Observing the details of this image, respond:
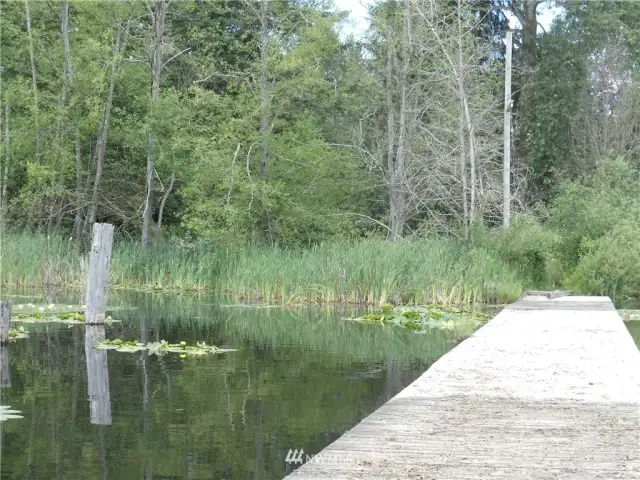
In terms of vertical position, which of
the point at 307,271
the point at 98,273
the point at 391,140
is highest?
the point at 391,140

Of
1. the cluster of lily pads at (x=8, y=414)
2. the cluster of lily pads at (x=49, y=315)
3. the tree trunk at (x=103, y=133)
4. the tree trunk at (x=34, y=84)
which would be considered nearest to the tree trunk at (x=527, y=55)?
the tree trunk at (x=103, y=133)

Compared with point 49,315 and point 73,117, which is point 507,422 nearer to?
point 49,315

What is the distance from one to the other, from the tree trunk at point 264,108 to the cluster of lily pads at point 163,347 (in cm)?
1323

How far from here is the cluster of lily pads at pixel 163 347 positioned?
10.6 meters

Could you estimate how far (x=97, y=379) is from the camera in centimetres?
866

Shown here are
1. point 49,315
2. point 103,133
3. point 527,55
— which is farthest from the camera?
point 527,55

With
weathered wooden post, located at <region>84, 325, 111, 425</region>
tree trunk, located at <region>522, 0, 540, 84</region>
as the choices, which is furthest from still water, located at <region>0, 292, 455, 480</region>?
tree trunk, located at <region>522, 0, 540, 84</region>

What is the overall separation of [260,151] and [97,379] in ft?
56.0

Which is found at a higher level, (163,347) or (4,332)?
(4,332)

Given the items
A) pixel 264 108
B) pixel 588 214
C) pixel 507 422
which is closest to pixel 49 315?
pixel 507 422

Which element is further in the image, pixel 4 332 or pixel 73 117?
pixel 73 117

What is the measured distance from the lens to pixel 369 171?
27.8 meters

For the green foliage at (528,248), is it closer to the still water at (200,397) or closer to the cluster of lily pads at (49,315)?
the still water at (200,397)

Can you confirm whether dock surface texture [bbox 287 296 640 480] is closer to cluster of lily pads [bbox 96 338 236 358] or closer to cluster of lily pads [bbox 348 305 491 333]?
cluster of lily pads [bbox 96 338 236 358]
